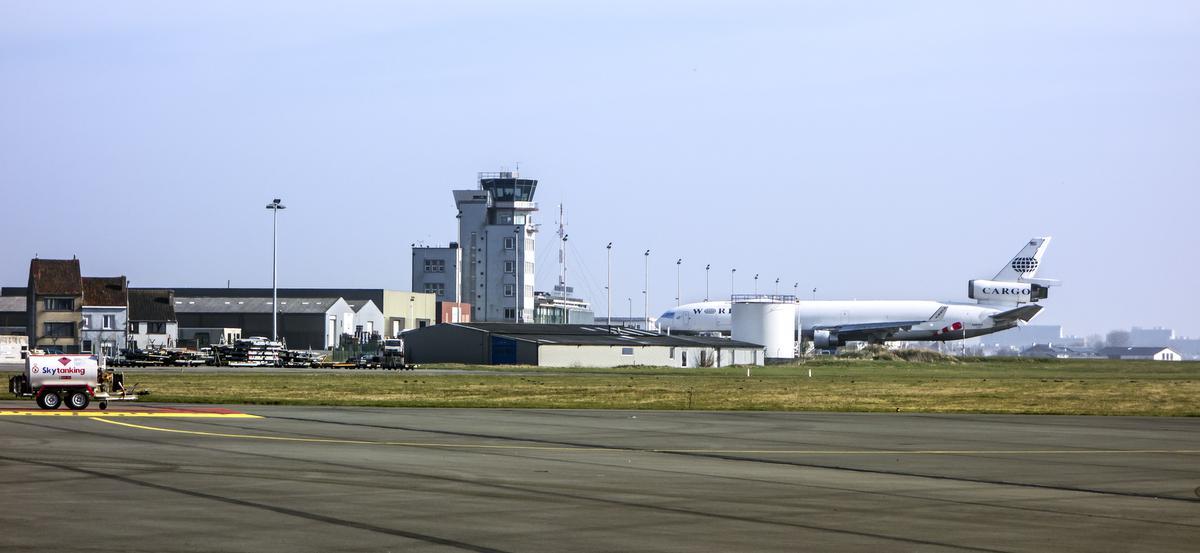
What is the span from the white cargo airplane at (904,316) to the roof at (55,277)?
67.1 metres

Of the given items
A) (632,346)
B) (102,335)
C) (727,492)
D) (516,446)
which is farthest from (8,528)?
(102,335)

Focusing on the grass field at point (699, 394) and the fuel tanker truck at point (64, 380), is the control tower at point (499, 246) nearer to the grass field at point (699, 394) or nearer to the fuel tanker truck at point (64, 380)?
the grass field at point (699, 394)

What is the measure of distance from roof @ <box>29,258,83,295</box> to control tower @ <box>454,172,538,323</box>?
55972 millimetres

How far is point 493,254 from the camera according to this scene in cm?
16512

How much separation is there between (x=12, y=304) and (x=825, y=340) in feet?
288

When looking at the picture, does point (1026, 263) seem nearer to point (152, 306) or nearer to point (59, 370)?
point (152, 306)

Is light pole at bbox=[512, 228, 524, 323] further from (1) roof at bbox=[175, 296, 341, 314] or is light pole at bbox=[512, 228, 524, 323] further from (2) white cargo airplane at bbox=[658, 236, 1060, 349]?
(1) roof at bbox=[175, 296, 341, 314]

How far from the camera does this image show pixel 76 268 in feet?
395

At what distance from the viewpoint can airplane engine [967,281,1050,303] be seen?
157m

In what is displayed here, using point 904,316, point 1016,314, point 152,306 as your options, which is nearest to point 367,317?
point 152,306

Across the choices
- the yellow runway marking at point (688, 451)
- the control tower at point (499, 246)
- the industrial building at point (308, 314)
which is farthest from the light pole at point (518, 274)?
the yellow runway marking at point (688, 451)

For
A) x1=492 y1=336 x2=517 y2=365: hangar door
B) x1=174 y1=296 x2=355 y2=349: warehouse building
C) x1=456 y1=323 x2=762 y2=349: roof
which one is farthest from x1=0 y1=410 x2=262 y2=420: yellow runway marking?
x1=174 y1=296 x2=355 y2=349: warehouse building

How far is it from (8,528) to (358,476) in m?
6.16

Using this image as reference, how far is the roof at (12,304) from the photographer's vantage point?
449 feet
